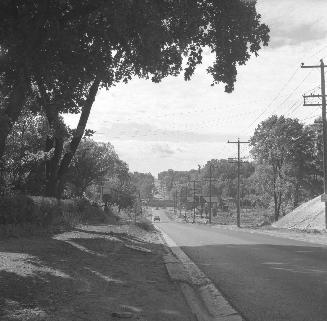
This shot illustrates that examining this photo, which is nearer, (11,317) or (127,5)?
(11,317)

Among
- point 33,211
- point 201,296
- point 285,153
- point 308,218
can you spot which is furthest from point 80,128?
point 285,153

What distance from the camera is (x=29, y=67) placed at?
10172 mm

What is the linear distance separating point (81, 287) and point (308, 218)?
39151 millimetres

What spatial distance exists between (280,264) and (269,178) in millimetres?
62878

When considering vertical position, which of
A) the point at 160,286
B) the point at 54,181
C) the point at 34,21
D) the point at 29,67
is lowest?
the point at 160,286

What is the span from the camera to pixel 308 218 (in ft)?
145

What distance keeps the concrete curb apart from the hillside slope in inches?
1179

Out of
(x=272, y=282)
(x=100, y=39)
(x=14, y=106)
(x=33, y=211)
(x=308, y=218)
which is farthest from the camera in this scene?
(x=308, y=218)

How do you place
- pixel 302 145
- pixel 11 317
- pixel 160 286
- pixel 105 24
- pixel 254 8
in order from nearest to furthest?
pixel 11 317, pixel 160 286, pixel 105 24, pixel 254 8, pixel 302 145

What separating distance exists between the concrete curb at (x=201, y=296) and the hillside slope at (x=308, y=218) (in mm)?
29952

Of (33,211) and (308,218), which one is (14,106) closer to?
(33,211)

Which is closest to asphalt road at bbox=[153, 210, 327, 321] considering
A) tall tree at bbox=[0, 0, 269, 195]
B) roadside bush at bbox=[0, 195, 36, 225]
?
tall tree at bbox=[0, 0, 269, 195]

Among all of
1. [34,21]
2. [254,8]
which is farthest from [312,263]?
[34,21]

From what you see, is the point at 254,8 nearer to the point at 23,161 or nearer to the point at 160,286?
the point at 160,286
